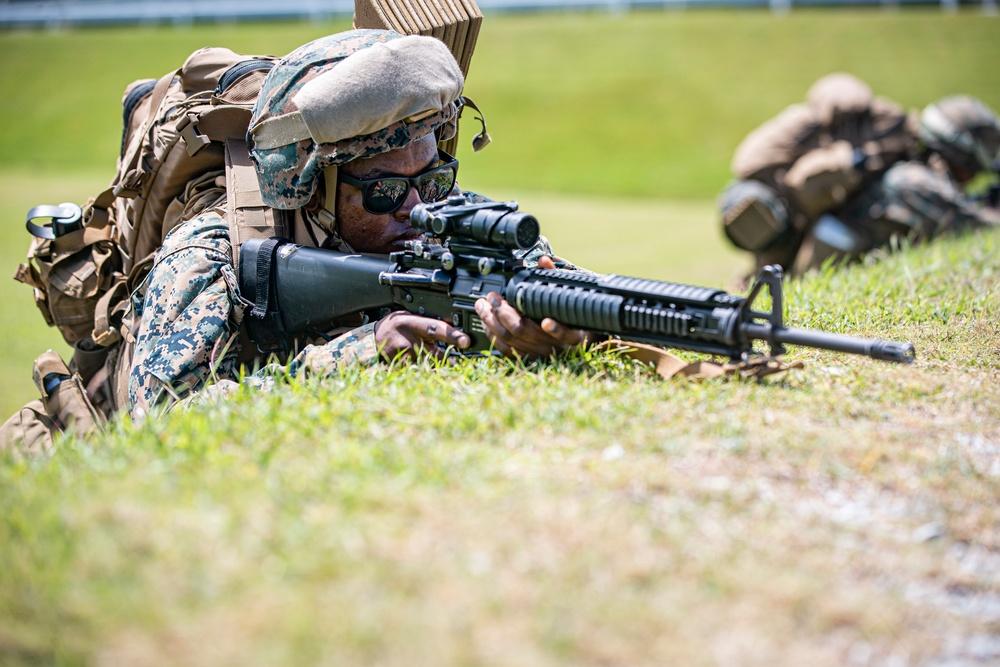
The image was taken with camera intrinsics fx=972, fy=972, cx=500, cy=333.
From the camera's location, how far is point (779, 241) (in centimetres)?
1028

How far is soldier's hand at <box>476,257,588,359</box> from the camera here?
329 centimetres

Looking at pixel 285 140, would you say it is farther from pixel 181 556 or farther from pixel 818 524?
pixel 818 524

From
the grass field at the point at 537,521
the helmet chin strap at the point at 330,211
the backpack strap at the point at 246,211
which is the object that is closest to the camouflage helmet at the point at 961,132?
the grass field at the point at 537,521

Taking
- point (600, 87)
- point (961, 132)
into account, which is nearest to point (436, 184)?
point (961, 132)

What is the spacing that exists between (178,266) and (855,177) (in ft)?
26.1

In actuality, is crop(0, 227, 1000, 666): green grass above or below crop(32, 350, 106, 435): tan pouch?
above

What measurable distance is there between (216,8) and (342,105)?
36.5m

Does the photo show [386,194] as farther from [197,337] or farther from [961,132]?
[961,132]

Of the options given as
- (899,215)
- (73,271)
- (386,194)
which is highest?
(386,194)

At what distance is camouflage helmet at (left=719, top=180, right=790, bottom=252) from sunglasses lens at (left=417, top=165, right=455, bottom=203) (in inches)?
250

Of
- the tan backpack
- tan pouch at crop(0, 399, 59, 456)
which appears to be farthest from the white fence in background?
tan pouch at crop(0, 399, 59, 456)

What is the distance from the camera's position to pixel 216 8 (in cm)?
3688

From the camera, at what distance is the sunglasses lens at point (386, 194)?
3.96 m

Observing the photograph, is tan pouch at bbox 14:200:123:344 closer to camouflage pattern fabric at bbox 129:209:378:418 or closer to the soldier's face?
camouflage pattern fabric at bbox 129:209:378:418
